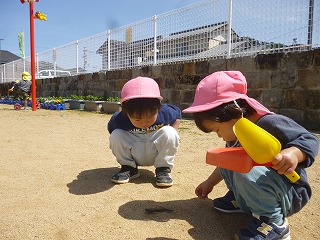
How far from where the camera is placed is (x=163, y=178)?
72.1 inches

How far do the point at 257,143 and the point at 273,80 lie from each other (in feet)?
11.7

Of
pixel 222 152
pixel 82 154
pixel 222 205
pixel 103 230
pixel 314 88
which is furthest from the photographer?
pixel 314 88

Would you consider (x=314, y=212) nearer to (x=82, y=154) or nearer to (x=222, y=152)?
(x=222, y=152)

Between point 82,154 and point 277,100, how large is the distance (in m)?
2.76

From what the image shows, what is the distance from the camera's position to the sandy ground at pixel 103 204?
1261mm

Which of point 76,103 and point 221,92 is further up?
point 221,92

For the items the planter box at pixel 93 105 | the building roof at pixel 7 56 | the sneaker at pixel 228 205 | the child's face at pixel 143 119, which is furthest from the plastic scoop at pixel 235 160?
the building roof at pixel 7 56

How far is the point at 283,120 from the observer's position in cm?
111

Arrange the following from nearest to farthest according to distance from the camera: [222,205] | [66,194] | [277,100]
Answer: [222,205], [66,194], [277,100]

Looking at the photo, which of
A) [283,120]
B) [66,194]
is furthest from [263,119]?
[66,194]

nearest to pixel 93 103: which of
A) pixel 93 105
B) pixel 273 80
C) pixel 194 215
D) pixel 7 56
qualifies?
pixel 93 105

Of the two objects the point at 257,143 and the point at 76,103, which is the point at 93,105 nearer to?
the point at 76,103

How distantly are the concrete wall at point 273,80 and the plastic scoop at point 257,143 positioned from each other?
3.26 m

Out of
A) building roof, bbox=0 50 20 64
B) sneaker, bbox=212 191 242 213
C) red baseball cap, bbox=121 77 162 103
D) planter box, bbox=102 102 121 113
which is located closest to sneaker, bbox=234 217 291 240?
sneaker, bbox=212 191 242 213
